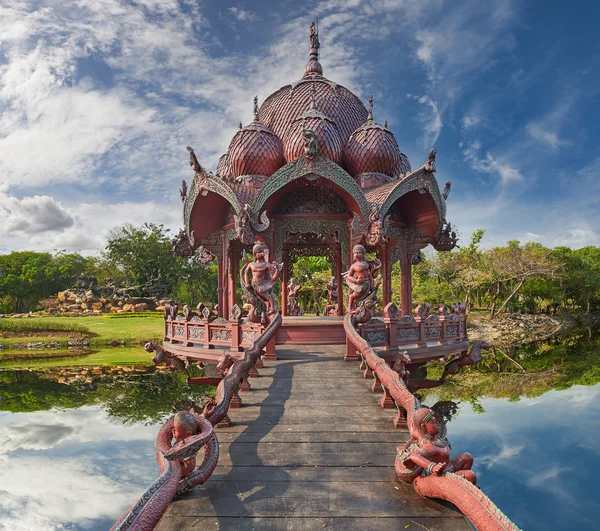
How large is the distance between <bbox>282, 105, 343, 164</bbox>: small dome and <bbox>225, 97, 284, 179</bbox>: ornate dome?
0.35 metres

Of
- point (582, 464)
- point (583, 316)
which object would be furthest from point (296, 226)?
point (583, 316)

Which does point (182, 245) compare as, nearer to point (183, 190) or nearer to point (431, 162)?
point (183, 190)

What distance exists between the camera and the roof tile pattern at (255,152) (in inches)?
457

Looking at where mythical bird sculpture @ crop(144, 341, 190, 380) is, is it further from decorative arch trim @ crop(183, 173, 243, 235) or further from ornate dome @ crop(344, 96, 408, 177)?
ornate dome @ crop(344, 96, 408, 177)

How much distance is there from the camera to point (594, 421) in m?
12.6

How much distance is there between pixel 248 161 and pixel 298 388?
777 centimetres

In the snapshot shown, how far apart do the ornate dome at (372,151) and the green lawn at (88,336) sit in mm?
16217

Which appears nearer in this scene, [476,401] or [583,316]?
[476,401]

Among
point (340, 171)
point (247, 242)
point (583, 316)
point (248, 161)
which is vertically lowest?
point (583, 316)

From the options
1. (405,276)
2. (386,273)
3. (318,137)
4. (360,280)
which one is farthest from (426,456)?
(318,137)

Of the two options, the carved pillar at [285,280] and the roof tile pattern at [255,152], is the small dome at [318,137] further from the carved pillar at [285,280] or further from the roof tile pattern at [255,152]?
the carved pillar at [285,280]

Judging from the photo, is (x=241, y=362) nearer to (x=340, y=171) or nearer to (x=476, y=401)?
(x=340, y=171)

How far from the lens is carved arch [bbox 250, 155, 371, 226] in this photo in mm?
10000

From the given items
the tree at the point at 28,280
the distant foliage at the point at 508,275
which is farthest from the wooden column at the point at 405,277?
the tree at the point at 28,280
